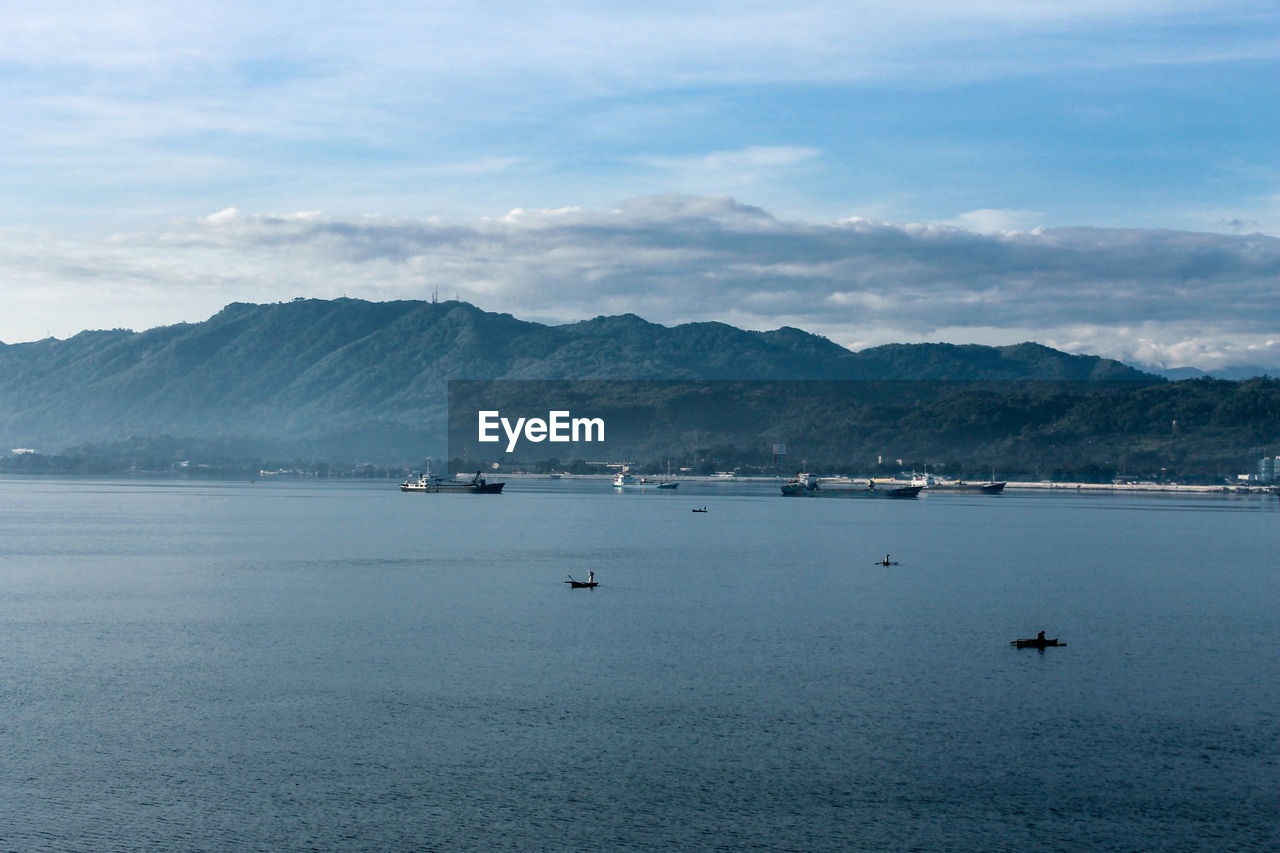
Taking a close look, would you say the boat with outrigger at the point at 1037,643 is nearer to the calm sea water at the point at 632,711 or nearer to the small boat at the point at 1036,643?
the small boat at the point at 1036,643

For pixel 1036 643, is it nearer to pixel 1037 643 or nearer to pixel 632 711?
pixel 1037 643

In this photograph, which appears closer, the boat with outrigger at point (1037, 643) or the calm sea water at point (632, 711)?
the calm sea water at point (632, 711)

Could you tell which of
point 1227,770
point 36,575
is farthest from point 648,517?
point 1227,770

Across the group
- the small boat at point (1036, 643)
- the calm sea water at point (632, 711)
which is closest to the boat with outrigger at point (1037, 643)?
the small boat at point (1036, 643)

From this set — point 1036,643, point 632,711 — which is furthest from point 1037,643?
point 632,711

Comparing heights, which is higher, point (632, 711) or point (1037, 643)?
point (1037, 643)

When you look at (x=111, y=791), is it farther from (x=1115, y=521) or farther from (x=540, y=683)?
(x=1115, y=521)

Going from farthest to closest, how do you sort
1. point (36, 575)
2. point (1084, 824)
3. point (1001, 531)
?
point (1001, 531) < point (36, 575) < point (1084, 824)

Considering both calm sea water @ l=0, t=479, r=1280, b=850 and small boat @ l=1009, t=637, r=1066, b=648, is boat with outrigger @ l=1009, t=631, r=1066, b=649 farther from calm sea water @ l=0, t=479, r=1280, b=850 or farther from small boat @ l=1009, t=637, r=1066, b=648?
calm sea water @ l=0, t=479, r=1280, b=850
